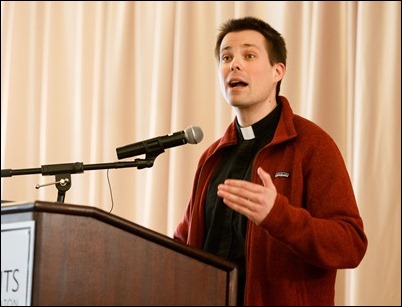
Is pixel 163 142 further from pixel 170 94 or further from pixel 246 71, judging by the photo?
pixel 170 94

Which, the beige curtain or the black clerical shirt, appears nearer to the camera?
the black clerical shirt

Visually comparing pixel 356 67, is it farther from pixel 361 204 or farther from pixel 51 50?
pixel 51 50

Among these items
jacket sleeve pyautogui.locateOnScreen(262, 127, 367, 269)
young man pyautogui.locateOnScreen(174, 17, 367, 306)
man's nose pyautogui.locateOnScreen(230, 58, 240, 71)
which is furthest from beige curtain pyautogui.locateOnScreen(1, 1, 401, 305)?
jacket sleeve pyautogui.locateOnScreen(262, 127, 367, 269)

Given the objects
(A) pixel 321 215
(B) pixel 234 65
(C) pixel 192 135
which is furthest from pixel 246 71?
(A) pixel 321 215

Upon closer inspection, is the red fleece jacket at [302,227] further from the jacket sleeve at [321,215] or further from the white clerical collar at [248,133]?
the white clerical collar at [248,133]

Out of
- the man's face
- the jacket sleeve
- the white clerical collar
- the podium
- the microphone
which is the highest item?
the man's face

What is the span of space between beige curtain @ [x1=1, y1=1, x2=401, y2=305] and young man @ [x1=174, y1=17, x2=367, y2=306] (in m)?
1.25

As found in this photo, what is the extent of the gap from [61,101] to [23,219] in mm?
2664

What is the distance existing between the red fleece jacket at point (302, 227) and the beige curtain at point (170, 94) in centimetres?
141

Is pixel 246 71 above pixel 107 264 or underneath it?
above

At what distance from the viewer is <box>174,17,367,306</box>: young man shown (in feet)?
5.45

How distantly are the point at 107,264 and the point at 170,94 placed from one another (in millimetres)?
2384

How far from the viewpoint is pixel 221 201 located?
2.07 m

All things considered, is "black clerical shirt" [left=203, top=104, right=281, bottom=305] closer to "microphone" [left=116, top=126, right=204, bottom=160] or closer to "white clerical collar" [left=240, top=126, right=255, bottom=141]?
"white clerical collar" [left=240, top=126, right=255, bottom=141]
